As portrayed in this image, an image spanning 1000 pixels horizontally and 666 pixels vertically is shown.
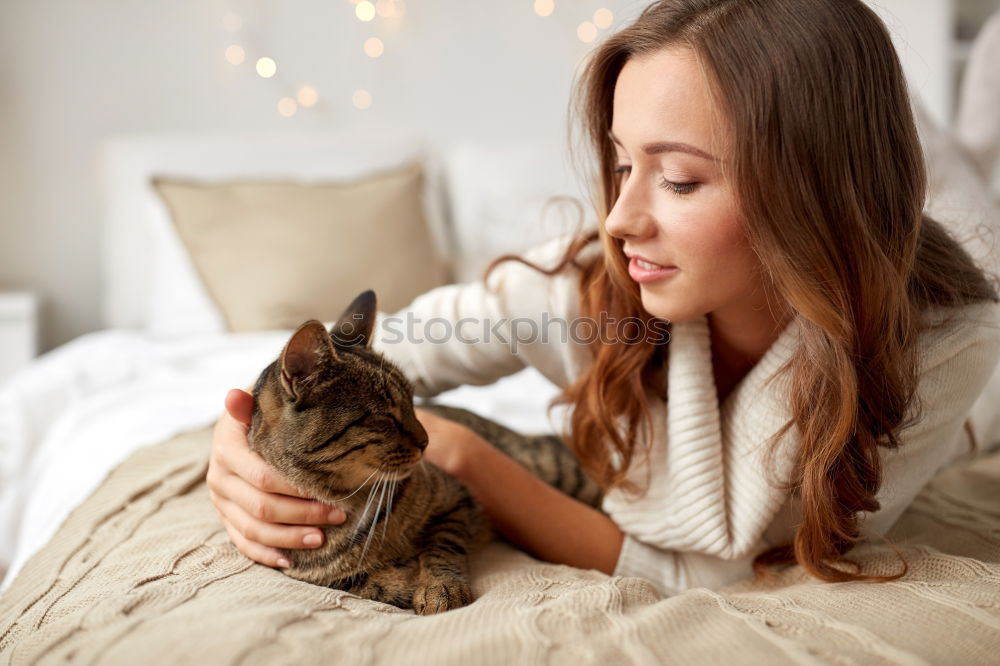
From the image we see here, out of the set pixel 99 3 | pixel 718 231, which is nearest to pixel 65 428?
pixel 718 231

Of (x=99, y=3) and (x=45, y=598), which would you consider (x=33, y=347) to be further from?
(x=45, y=598)

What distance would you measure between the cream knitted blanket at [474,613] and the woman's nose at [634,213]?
0.42 m

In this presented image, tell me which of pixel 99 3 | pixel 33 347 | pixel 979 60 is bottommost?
pixel 33 347

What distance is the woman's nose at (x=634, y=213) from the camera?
90cm

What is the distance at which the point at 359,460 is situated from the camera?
89 cm

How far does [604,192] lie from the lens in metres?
1.09

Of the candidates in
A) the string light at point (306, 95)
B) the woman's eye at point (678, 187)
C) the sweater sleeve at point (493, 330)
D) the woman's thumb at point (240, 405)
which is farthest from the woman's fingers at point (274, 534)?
the string light at point (306, 95)

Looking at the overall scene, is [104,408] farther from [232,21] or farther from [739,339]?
[232,21]

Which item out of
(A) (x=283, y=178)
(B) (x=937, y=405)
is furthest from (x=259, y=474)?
(A) (x=283, y=178)

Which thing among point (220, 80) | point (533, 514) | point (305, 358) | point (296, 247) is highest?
point (220, 80)

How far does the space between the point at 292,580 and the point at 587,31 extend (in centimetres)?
261

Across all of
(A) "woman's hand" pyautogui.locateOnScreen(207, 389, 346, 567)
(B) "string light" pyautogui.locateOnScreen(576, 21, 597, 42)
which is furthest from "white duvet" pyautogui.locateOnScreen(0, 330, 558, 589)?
(B) "string light" pyautogui.locateOnScreen(576, 21, 597, 42)

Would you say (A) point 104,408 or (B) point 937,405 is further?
(A) point 104,408

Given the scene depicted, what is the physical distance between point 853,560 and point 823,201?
455 mm
